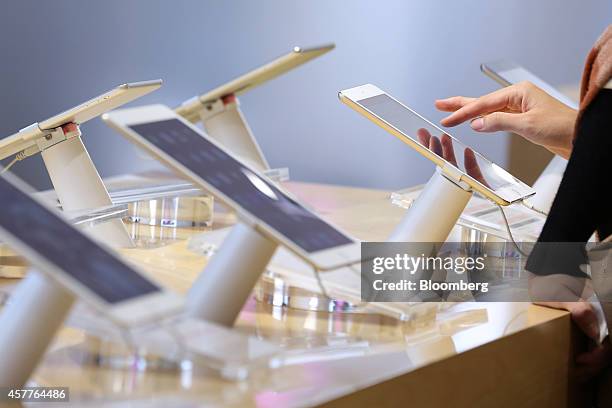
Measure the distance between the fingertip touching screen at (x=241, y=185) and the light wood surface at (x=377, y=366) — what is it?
9cm

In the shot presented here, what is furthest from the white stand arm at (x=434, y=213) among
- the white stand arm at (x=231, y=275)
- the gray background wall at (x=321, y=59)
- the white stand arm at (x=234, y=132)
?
the gray background wall at (x=321, y=59)

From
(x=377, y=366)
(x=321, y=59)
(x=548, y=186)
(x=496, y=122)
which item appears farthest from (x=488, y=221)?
(x=321, y=59)

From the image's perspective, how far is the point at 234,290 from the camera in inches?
26.0

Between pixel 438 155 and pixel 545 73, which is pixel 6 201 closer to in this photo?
pixel 438 155

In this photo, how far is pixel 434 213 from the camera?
901 millimetres

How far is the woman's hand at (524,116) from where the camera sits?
1044 mm

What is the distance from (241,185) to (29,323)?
0.67 feet

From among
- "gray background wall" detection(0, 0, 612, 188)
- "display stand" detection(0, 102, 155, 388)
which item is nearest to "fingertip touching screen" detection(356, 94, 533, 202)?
"display stand" detection(0, 102, 155, 388)

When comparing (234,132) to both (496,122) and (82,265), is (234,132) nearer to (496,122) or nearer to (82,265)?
(496,122)

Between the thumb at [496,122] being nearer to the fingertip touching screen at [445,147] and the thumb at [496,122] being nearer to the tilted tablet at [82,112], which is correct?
the fingertip touching screen at [445,147]

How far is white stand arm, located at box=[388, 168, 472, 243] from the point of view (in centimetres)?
89

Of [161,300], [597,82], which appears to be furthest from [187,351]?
[597,82]

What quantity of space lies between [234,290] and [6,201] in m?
0.18

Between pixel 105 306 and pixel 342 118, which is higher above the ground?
pixel 342 118
